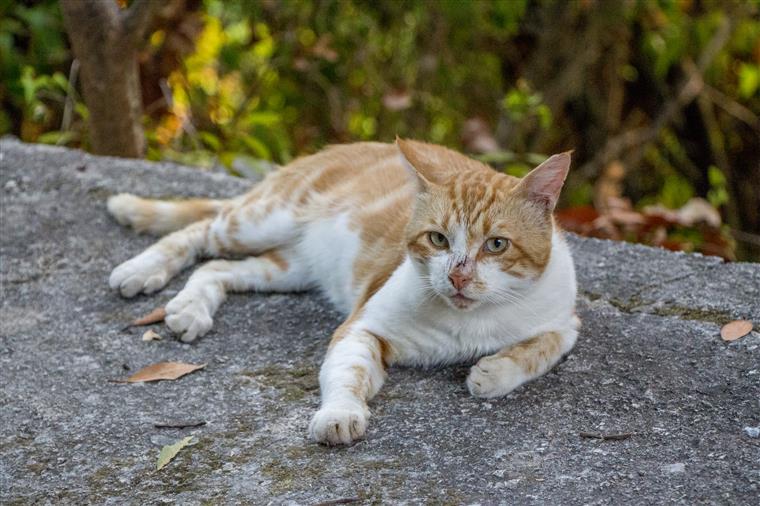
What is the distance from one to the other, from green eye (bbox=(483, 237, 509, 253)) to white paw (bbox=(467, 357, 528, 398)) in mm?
325

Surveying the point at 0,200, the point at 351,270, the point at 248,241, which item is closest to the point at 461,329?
the point at 351,270

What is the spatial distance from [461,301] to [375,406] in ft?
1.28

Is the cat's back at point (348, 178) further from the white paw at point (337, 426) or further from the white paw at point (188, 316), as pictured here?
the white paw at point (337, 426)

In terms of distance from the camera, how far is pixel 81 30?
15.0ft

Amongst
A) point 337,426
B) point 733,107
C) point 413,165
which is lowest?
point 733,107

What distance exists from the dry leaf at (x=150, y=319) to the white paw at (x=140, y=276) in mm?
186

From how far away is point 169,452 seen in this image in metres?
2.62

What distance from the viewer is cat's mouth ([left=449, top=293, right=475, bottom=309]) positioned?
9.23 ft

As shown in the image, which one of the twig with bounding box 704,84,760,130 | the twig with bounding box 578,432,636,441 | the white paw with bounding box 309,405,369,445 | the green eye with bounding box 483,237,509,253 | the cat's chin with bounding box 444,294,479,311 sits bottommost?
the twig with bounding box 704,84,760,130

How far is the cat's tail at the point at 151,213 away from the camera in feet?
13.5

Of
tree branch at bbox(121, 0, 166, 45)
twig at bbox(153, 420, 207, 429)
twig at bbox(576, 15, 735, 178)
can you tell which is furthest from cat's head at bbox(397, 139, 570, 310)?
twig at bbox(576, 15, 735, 178)

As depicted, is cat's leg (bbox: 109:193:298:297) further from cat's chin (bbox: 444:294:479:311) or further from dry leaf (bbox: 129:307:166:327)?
cat's chin (bbox: 444:294:479:311)

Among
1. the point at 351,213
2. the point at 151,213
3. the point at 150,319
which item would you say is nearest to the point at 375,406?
the point at 150,319

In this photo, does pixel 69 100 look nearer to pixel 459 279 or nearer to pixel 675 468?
pixel 459 279
